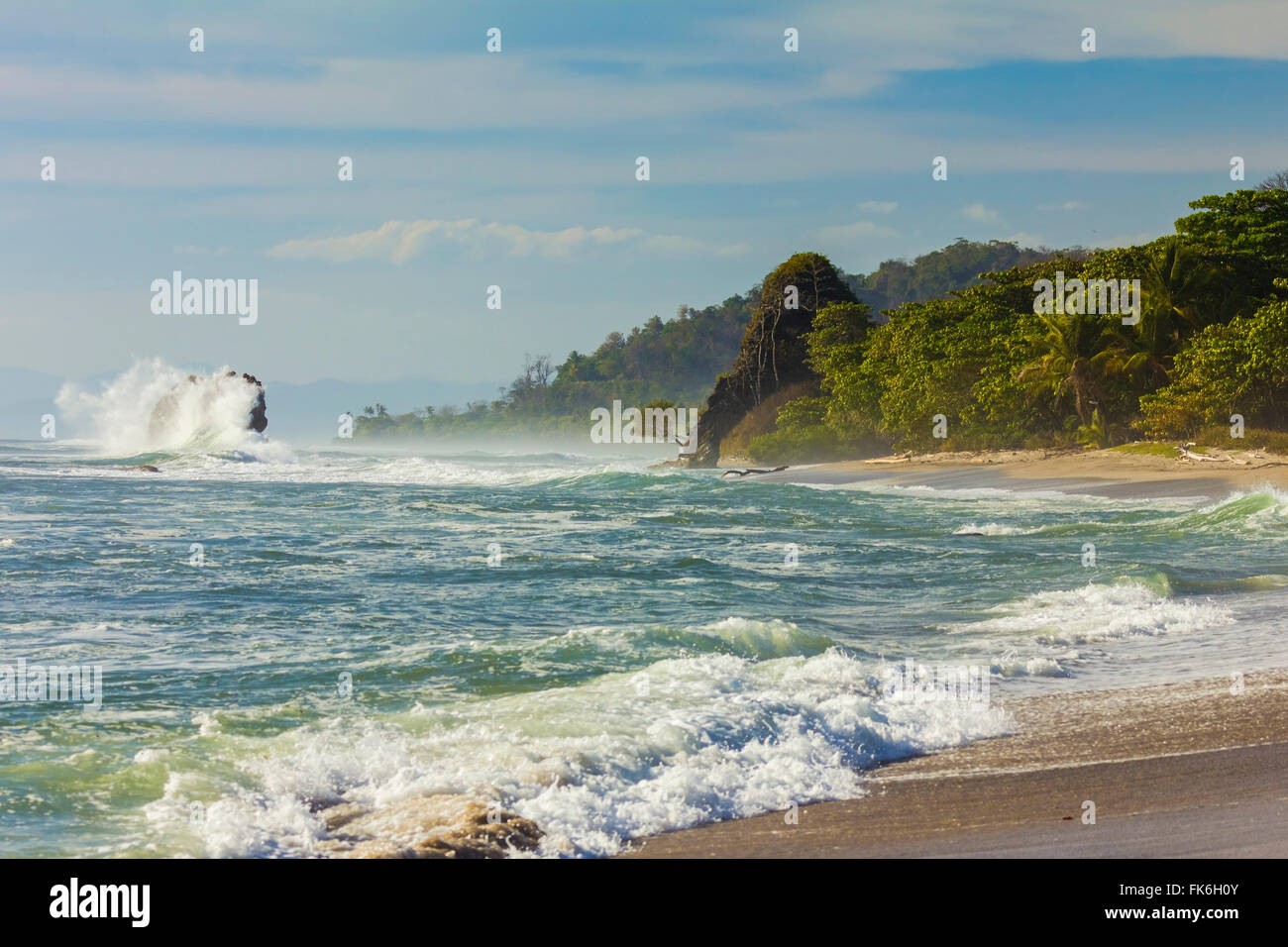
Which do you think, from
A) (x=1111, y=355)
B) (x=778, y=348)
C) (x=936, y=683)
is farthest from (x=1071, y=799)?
(x=778, y=348)

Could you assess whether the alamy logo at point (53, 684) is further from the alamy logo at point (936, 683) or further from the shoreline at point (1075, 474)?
the shoreline at point (1075, 474)

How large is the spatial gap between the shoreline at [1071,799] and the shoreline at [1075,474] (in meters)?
25.5

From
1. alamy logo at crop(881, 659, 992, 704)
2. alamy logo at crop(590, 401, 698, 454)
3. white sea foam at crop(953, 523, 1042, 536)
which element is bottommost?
alamy logo at crop(881, 659, 992, 704)

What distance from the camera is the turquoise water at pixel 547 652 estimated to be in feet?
21.2

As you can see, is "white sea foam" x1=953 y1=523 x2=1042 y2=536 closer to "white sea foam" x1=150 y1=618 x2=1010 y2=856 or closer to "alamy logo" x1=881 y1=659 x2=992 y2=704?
"alamy logo" x1=881 y1=659 x2=992 y2=704

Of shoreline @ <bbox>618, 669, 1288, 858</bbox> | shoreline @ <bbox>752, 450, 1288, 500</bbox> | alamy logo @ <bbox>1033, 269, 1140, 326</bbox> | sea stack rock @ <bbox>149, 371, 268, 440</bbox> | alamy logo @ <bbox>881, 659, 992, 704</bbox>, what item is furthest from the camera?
sea stack rock @ <bbox>149, 371, 268, 440</bbox>

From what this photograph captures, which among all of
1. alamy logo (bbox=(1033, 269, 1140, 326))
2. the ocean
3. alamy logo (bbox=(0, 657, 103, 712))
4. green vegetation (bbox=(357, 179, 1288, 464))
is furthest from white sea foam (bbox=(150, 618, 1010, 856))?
alamy logo (bbox=(1033, 269, 1140, 326))

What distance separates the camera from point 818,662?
992 centimetres

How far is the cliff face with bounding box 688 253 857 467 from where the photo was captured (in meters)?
79.4

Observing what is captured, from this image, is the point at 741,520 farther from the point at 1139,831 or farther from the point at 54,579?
the point at 1139,831

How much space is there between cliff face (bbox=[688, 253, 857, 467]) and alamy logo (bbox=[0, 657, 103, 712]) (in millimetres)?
69684

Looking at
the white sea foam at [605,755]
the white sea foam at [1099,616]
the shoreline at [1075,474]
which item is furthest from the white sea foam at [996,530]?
the white sea foam at [605,755]
